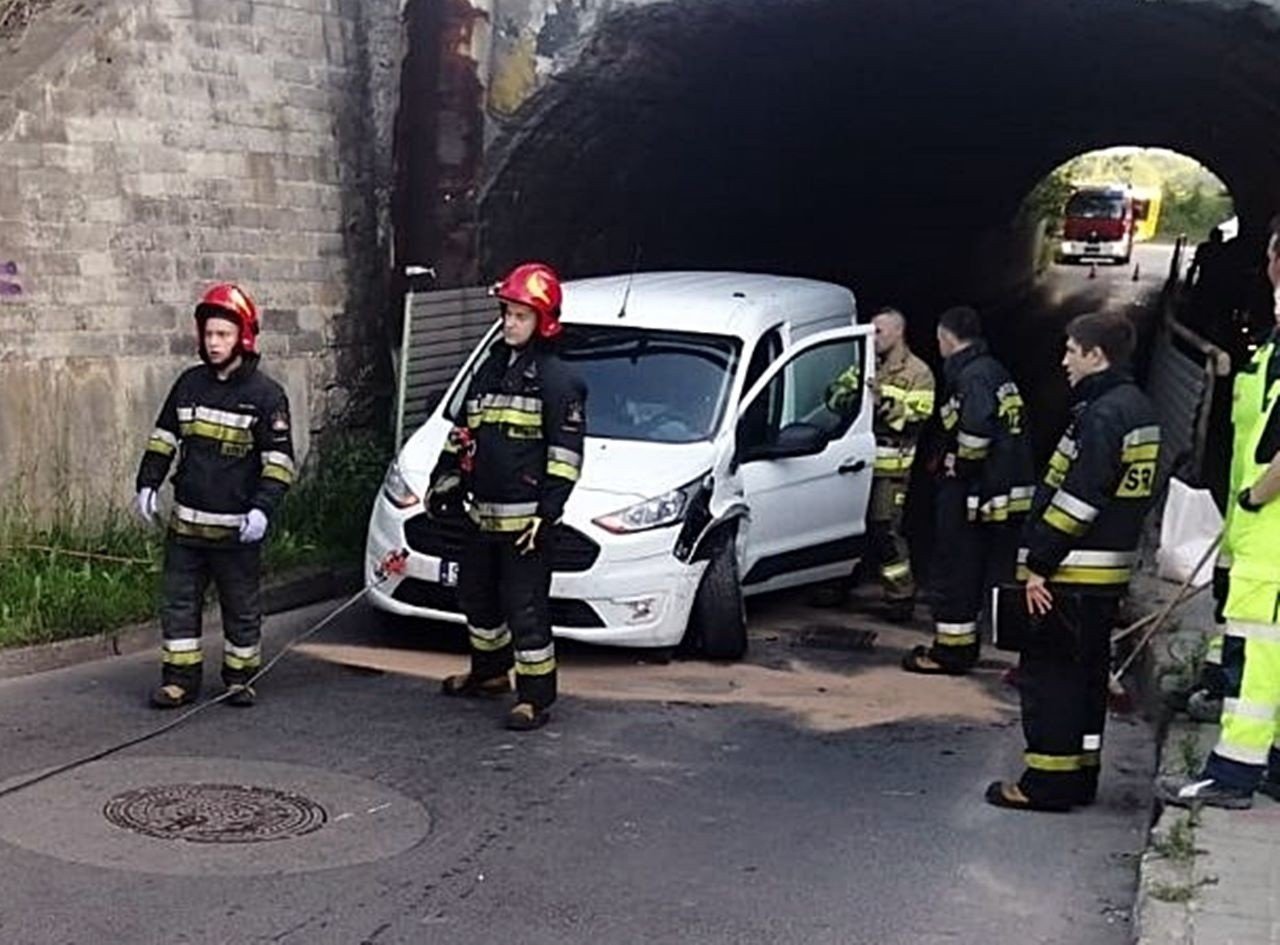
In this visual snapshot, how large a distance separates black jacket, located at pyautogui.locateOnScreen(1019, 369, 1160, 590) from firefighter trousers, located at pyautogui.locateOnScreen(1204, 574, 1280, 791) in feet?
1.61

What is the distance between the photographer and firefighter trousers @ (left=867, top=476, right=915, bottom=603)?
10945 millimetres

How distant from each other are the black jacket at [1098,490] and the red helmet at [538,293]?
86.6 inches

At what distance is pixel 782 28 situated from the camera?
14633 millimetres

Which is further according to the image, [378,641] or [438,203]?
[438,203]

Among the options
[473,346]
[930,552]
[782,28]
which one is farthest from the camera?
[782,28]

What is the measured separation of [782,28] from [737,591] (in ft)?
20.6

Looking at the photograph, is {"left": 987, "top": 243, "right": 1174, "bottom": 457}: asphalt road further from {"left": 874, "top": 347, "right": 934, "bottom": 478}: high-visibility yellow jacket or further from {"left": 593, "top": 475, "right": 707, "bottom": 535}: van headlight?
{"left": 593, "top": 475, "right": 707, "bottom": 535}: van headlight

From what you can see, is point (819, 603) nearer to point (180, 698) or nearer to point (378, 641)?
point (378, 641)

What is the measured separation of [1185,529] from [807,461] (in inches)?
Answer: 79.5

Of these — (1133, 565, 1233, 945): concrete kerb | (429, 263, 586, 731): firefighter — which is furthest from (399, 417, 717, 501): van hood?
(1133, 565, 1233, 945): concrete kerb

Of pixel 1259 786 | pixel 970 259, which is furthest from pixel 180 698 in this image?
pixel 970 259

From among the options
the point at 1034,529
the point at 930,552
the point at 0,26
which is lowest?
the point at 930,552

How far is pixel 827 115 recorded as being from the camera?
63.4 feet

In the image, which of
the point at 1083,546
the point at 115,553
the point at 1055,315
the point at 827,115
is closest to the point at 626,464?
the point at 115,553
